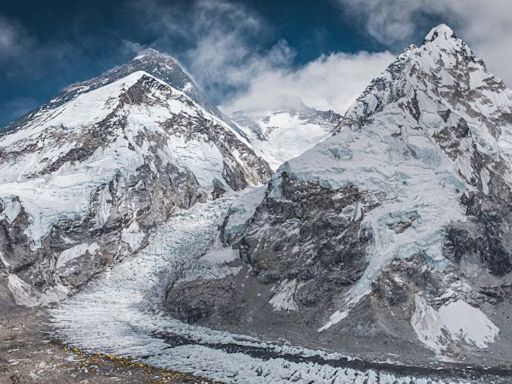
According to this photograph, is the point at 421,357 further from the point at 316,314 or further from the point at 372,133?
the point at 372,133

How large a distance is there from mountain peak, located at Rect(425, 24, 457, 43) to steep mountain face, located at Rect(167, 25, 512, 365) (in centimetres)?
5427

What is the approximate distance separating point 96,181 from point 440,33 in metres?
113

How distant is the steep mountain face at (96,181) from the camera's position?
414 feet

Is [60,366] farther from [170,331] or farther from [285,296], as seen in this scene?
[285,296]

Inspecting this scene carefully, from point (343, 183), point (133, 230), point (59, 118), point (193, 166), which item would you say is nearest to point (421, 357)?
point (343, 183)

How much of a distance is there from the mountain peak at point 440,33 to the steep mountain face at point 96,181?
74.0m

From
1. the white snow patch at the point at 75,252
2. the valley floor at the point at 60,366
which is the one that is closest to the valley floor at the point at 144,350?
the valley floor at the point at 60,366

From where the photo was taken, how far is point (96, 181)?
148375mm

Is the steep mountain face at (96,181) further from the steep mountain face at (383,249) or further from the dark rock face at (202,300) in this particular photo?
the steep mountain face at (383,249)

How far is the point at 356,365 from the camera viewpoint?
252 feet

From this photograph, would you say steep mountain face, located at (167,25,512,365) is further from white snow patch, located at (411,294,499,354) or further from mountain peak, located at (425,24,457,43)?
mountain peak, located at (425,24,457,43)

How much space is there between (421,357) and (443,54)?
116 metres

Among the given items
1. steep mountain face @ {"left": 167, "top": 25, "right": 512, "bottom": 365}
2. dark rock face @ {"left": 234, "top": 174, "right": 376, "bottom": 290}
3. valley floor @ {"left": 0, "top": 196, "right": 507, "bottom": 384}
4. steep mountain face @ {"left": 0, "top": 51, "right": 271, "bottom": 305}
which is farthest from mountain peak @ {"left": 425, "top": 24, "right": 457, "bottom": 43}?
valley floor @ {"left": 0, "top": 196, "right": 507, "bottom": 384}

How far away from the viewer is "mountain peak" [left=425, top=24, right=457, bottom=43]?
180 meters
